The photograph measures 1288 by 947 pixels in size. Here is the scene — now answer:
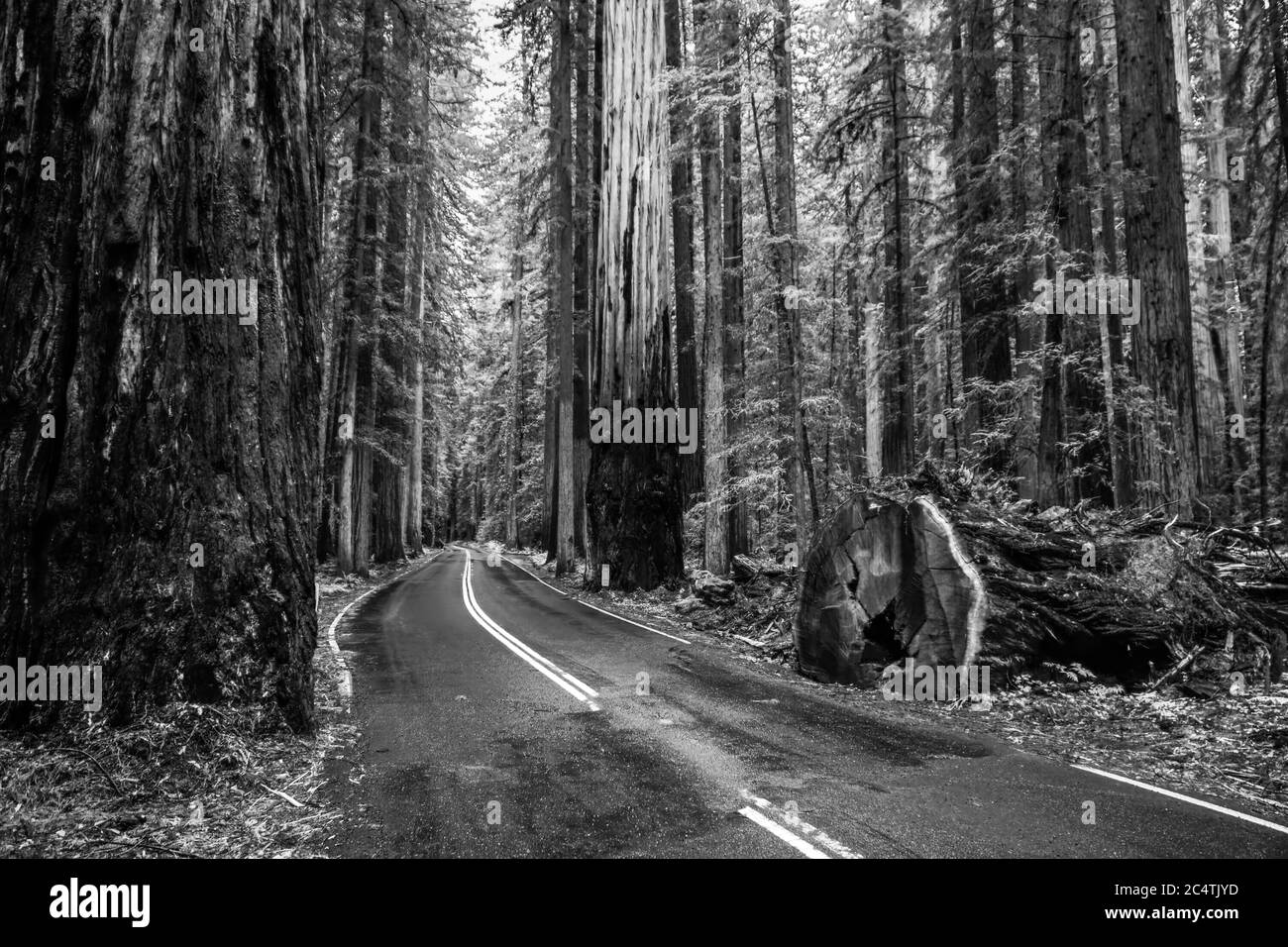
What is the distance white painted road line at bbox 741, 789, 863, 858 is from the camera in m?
3.64

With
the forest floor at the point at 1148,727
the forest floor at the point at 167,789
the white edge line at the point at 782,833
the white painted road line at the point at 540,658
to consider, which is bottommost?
the white painted road line at the point at 540,658

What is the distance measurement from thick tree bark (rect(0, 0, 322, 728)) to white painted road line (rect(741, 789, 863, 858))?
12.7 feet

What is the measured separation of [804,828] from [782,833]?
0.52 ft

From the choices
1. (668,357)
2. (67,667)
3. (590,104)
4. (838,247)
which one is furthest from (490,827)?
(590,104)

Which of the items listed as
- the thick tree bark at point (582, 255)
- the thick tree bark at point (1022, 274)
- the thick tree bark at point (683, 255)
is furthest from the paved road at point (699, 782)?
the thick tree bark at point (582, 255)

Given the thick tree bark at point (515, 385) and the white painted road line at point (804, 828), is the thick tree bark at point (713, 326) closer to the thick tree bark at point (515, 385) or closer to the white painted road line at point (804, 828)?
the white painted road line at point (804, 828)

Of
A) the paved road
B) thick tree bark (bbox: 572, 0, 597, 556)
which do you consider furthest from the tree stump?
thick tree bark (bbox: 572, 0, 597, 556)

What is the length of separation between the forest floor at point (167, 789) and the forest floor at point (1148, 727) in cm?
524

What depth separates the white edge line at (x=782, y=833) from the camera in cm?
360

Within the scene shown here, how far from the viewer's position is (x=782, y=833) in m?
3.84

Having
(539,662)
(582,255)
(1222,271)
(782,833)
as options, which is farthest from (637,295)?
(1222,271)

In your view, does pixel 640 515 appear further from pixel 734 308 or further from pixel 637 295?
pixel 734 308

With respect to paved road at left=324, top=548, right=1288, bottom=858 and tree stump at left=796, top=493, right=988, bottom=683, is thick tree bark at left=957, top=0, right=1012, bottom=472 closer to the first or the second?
tree stump at left=796, top=493, right=988, bottom=683

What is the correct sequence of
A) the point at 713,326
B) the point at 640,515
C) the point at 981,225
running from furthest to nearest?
the point at 640,515, the point at 713,326, the point at 981,225
